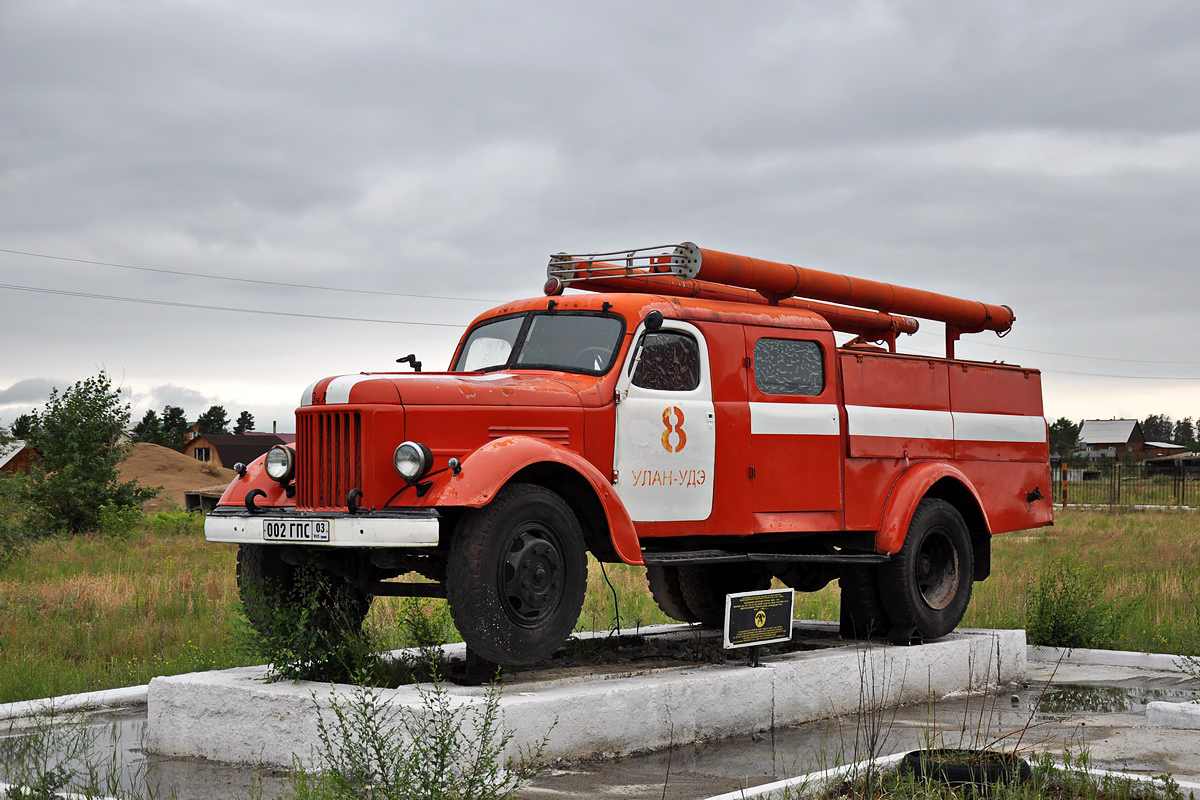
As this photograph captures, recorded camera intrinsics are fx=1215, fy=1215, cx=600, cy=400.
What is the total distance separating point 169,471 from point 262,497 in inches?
2055

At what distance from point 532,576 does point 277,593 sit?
1.81 metres

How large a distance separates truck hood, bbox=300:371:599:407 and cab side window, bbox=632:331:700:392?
1.86 ft

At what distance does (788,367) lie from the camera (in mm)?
8977

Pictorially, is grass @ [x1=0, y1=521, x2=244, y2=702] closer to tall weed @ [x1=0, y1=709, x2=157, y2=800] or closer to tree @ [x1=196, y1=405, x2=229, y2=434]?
tall weed @ [x1=0, y1=709, x2=157, y2=800]

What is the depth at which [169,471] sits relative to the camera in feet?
185

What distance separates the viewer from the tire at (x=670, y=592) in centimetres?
1088

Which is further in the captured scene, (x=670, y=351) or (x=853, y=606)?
(x=853, y=606)

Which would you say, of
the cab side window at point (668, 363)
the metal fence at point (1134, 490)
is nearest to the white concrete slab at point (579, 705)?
the cab side window at point (668, 363)

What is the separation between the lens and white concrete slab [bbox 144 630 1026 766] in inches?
262

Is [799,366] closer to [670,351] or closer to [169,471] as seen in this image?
[670,351]

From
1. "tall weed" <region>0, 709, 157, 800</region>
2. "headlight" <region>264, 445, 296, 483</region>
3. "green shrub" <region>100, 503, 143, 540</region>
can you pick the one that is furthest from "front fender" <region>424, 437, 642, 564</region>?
"green shrub" <region>100, 503, 143, 540</region>

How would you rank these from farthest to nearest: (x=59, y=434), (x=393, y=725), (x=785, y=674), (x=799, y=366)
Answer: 1. (x=59, y=434)
2. (x=799, y=366)
3. (x=785, y=674)
4. (x=393, y=725)

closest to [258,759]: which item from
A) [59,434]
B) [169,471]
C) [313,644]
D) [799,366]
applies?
[313,644]

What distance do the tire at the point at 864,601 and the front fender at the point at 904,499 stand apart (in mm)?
376
